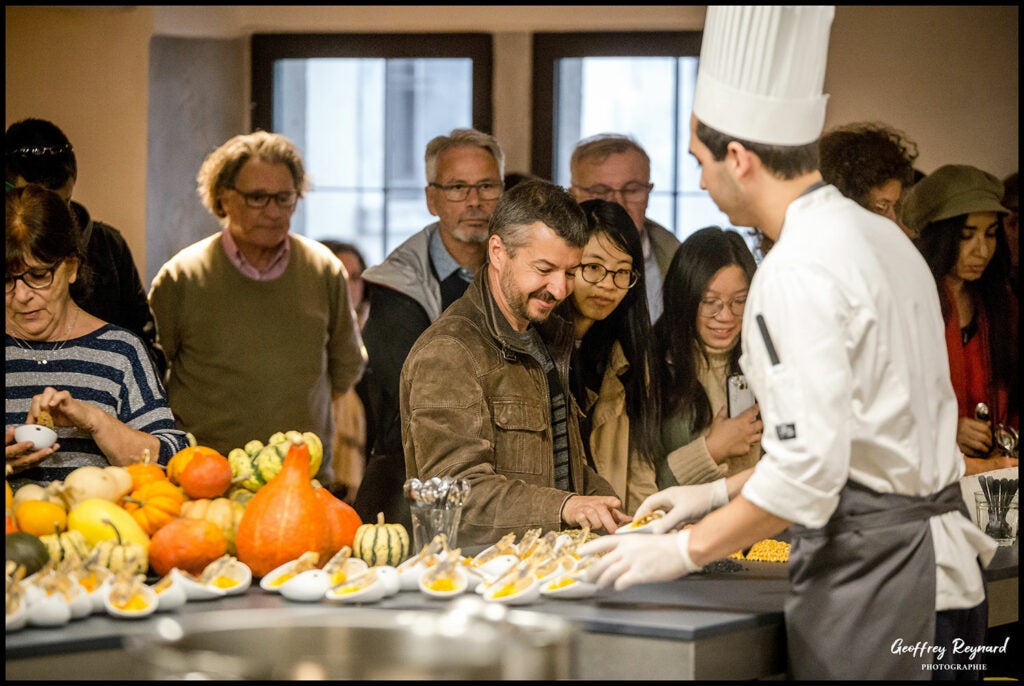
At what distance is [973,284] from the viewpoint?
3965 mm

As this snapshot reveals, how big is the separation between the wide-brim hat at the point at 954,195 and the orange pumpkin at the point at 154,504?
2608mm

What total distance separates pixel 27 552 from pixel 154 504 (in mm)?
251

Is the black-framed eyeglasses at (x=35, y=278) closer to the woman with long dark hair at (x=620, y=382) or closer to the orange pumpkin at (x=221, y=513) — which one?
the orange pumpkin at (x=221, y=513)

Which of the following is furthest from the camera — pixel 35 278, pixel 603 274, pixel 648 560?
pixel 603 274

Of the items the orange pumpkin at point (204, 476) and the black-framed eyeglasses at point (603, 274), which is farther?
the black-framed eyeglasses at point (603, 274)

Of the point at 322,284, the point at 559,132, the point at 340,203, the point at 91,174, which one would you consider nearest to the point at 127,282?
the point at 322,284

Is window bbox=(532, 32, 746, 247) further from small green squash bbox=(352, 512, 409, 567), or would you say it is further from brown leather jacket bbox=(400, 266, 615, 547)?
small green squash bbox=(352, 512, 409, 567)

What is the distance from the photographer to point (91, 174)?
4953 mm

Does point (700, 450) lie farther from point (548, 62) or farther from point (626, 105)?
point (548, 62)

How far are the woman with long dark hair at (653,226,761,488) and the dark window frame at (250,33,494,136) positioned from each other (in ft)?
5.84

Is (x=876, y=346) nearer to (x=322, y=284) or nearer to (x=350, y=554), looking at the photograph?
(x=350, y=554)

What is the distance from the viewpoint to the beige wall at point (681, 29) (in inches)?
195

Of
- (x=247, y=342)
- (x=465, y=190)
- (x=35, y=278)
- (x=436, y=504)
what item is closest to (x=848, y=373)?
(x=436, y=504)
